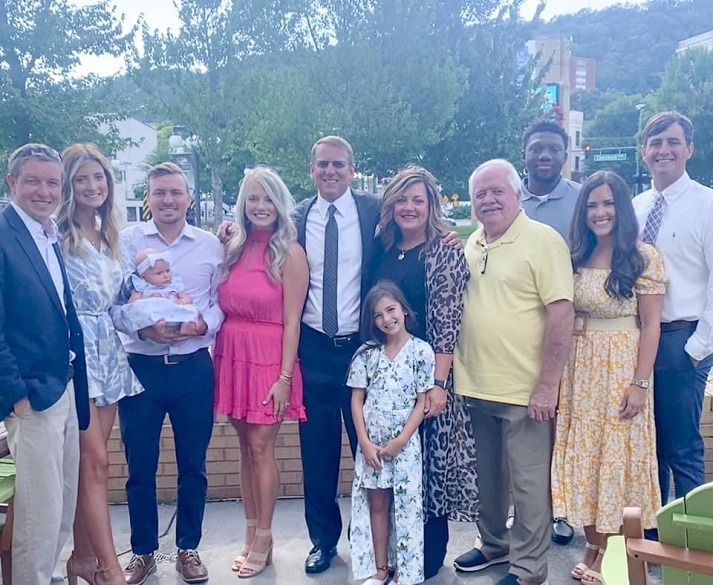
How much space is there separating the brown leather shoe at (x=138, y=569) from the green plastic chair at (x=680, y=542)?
7.45 feet

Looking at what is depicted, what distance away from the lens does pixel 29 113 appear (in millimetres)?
16969

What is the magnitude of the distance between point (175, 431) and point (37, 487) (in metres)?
0.76

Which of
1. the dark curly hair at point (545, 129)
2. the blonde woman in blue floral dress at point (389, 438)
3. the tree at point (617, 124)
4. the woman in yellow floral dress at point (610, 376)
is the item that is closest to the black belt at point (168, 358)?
the blonde woman in blue floral dress at point (389, 438)

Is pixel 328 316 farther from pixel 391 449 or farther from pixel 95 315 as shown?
pixel 95 315

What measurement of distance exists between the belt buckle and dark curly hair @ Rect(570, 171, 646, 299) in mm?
162

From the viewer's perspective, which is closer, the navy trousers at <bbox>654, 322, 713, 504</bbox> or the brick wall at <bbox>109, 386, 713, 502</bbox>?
the navy trousers at <bbox>654, 322, 713, 504</bbox>

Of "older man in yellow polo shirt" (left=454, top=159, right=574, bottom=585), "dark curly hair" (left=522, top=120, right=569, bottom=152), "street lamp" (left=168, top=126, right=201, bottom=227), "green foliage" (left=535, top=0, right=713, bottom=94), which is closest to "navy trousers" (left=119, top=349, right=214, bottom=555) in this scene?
"older man in yellow polo shirt" (left=454, top=159, right=574, bottom=585)

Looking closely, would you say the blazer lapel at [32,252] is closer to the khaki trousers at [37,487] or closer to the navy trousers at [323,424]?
the khaki trousers at [37,487]

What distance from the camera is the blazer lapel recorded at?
2668 mm

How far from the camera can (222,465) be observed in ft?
13.5

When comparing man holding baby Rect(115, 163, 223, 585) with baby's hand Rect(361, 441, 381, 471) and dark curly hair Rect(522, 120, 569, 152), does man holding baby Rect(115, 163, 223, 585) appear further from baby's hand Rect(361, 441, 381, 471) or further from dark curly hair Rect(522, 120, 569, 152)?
dark curly hair Rect(522, 120, 569, 152)

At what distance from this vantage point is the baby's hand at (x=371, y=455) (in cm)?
307

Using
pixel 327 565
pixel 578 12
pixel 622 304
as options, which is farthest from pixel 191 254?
pixel 578 12

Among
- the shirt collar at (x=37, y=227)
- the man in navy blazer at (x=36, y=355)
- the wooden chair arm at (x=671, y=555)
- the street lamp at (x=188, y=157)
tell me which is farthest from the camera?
the street lamp at (x=188, y=157)
